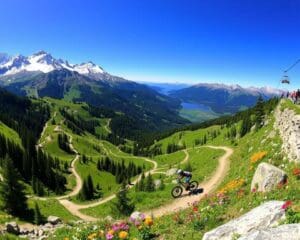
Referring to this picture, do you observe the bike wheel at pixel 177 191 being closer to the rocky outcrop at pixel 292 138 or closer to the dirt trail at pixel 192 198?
the dirt trail at pixel 192 198

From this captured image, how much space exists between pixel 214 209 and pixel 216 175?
33079 mm

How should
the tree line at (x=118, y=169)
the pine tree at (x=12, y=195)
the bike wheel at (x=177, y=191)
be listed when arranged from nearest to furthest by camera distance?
the bike wheel at (x=177, y=191), the pine tree at (x=12, y=195), the tree line at (x=118, y=169)

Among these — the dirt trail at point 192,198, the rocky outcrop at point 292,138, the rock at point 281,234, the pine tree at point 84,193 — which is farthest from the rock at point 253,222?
the pine tree at point 84,193

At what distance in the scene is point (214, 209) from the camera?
22891 millimetres

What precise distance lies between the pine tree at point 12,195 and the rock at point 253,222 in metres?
45.0

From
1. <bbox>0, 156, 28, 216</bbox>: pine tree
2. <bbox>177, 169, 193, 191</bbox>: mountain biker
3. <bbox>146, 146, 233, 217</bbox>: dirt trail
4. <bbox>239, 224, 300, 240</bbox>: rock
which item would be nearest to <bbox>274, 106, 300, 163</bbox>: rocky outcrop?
<bbox>177, 169, 193, 191</bbox>: mountain biker

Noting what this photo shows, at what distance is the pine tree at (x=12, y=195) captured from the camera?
52866 millimetres

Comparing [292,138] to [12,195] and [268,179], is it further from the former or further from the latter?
[12,195]

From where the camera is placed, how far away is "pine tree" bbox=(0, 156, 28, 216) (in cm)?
5287

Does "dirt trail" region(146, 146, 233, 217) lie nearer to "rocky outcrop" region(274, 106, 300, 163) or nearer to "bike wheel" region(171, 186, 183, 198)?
"bike wheel" region(171, 186, 183, 198)

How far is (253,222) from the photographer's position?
1384 cm

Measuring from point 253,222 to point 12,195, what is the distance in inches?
1976

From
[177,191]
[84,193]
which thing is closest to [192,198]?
[177,191]

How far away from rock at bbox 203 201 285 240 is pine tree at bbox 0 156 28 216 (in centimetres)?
4504
